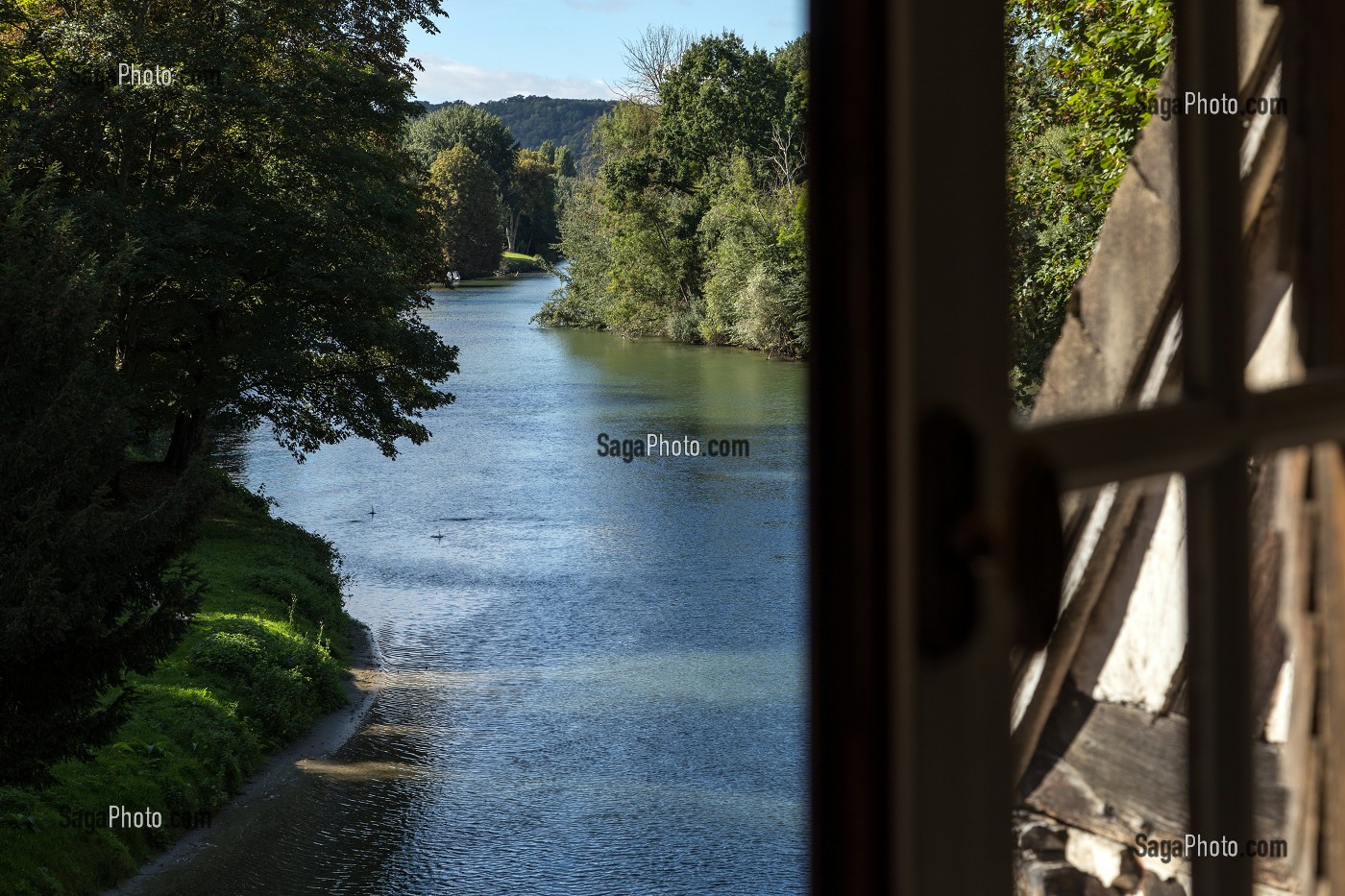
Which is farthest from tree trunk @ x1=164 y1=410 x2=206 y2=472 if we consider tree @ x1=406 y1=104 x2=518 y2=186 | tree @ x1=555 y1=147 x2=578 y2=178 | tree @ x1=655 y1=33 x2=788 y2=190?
tree @ x1=555 y1=147 x2=578 y2=178

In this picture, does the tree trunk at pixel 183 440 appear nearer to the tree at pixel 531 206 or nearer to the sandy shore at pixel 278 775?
the sandy shore at pixel 278 775

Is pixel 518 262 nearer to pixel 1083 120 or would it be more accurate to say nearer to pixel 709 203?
pixel 709 203

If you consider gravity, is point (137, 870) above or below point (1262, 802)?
below

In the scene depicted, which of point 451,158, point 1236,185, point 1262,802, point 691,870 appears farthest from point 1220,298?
point 451,158

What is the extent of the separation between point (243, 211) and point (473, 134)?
229ft

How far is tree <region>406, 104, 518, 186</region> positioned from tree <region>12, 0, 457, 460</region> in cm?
6362

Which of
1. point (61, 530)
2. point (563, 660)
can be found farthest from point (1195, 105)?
point (563, 660)

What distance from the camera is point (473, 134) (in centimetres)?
8319

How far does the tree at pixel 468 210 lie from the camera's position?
71.2 meters

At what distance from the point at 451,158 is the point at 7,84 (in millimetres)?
59665

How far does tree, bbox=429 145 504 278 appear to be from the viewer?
71.2 metres

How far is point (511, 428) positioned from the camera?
3095 cm

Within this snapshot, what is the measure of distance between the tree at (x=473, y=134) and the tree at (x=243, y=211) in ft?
209

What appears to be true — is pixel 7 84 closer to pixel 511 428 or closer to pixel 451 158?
pixel 511 428
